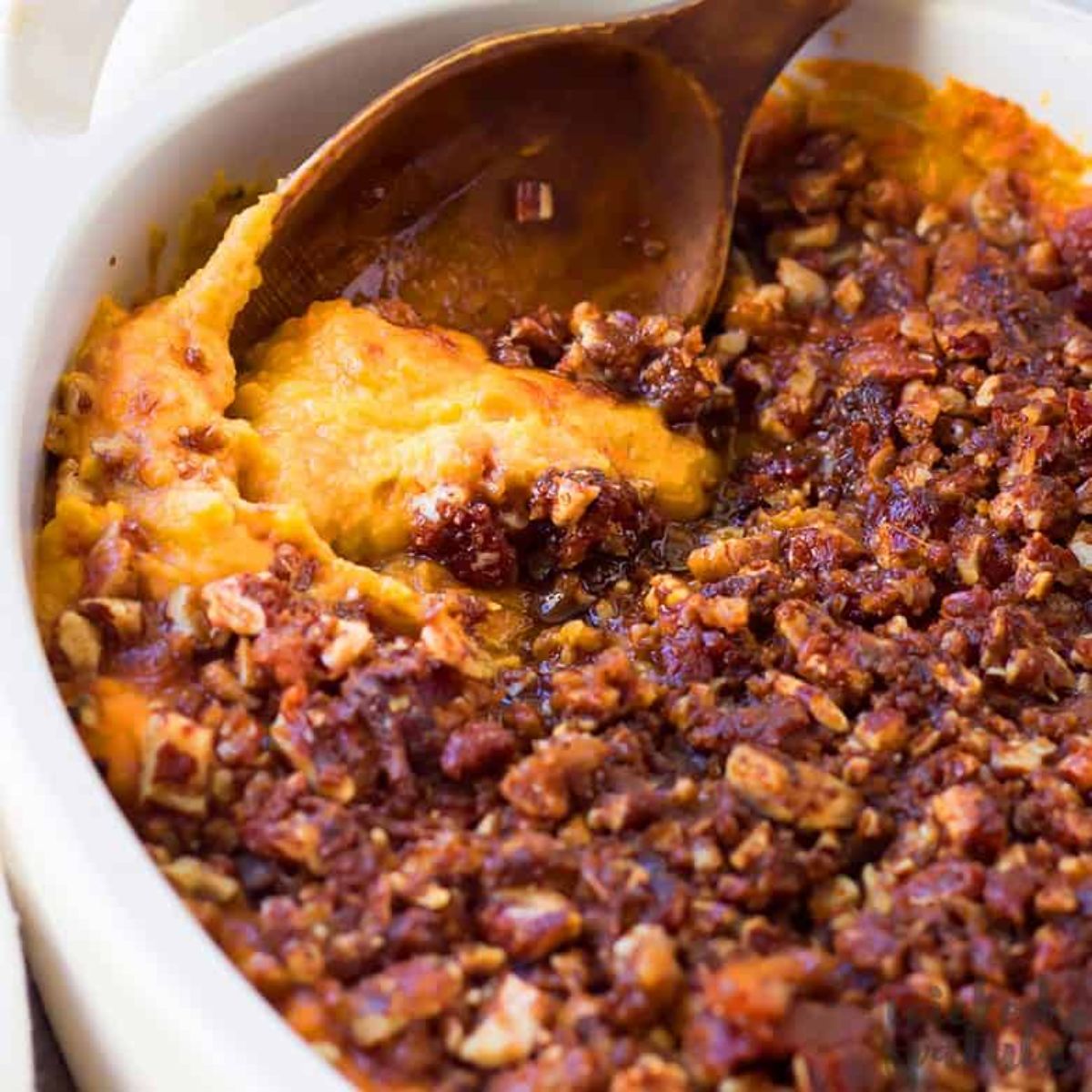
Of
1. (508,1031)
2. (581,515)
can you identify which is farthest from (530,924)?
(581,515)

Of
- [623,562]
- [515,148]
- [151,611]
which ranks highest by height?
[515,148]

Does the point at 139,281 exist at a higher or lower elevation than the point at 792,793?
higher

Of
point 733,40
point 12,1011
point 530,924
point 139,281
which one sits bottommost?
point 12,1011

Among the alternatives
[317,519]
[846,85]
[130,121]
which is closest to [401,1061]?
[317,519]

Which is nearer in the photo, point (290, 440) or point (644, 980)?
point (644, 980)

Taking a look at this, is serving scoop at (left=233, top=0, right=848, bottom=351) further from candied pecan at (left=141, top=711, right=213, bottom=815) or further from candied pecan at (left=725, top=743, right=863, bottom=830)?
candied pecan at (left=725, top=743, right=863, bottom=830)

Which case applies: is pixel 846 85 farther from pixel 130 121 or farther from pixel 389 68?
pixel 130 121

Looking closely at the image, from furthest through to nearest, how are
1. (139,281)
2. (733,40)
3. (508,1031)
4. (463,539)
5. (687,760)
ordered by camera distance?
1. (733,40)
2. (139,281)
3. (463,539)
4. (687,760)
5. (508,1031)

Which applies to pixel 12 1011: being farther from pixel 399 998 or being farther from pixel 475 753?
pixel 475 753
